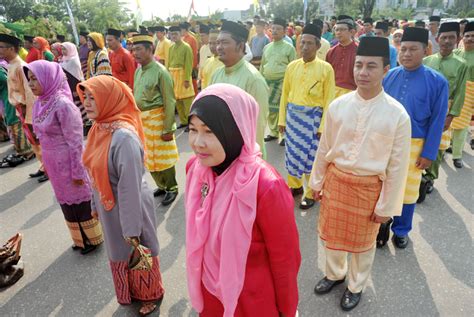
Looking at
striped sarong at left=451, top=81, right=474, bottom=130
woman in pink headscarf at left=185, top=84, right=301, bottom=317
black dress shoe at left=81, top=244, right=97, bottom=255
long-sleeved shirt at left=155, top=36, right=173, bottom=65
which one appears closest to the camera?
woman in pink headscarf at left=185, top=84, right=301, bottom=317

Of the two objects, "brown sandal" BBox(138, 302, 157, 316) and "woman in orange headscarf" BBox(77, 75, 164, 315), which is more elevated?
"woman in orange headscarf" BBox(77, 75, 164, 315)

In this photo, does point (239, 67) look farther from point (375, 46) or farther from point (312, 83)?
point (375, 46)

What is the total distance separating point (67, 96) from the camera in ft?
10.0

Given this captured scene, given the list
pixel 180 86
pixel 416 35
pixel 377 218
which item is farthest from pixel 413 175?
pixel 180 86

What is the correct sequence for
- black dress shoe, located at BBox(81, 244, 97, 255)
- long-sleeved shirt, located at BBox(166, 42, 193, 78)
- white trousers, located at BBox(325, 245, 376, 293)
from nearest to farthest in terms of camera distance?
white trousers, located at BBox(325, 245, 376, 293) < black dress shoe, located at BBox(81, 244, 97, 255) < long-sleeved shirt, located at BBox(166, 42, 193, 78)

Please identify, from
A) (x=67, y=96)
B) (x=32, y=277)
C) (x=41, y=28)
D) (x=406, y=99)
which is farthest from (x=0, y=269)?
(x=41, y=28)

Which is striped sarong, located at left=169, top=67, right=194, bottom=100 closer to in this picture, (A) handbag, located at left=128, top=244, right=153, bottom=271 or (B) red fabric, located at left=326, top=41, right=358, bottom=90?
(B) red fabric, located at left=326, top=41, right=358, bottom=90

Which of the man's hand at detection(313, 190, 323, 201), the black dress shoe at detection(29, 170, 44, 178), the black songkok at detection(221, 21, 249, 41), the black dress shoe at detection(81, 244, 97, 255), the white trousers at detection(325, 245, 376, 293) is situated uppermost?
the black songkok at detection(221, 21, 249, 41)

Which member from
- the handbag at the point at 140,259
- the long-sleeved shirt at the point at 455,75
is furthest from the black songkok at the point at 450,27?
the handbag at the point at 140,259

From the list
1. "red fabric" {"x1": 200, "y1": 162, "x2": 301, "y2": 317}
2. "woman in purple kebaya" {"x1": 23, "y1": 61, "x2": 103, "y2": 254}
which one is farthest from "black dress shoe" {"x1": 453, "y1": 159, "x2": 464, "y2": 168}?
"woman in purple kebaya" {"x1": 23, "y1": 61, "x2": 103, "y2": 254}

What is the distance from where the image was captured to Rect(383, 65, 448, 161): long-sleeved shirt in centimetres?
274

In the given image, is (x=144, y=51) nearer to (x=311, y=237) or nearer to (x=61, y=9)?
(x=311, y=237)

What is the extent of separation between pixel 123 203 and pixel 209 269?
835 mm

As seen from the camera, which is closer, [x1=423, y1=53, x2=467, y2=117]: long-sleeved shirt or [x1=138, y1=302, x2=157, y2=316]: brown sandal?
[x1=138, y1=302, x2=157, y2=316]: brown sandal
